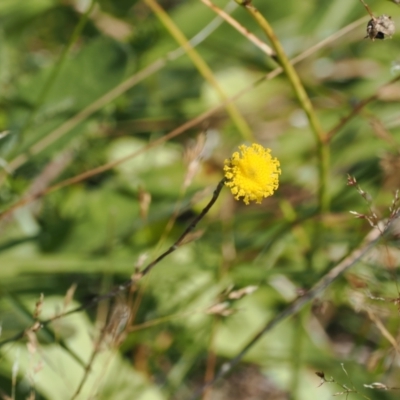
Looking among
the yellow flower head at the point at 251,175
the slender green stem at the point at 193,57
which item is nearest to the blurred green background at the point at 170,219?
the slender green stem at the point at 193,57

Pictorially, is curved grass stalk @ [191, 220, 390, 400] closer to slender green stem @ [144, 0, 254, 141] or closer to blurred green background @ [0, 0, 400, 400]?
blurred green background @ [0, 0, 400, 400]

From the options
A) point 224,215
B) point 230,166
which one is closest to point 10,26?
point 224,215

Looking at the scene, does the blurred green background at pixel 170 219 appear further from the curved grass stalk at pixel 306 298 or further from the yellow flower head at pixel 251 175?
the yellow flower head at pixel 251 175

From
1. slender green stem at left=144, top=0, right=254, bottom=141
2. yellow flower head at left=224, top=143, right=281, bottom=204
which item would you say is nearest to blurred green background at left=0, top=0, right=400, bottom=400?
slender green stem at left=144, top=0, right=254, bottom=141

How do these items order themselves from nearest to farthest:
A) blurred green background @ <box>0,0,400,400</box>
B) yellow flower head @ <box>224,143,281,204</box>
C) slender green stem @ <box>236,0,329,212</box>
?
yellow flower head @ <box>224,143,281,204</box> → slender green stem @ <box>236,0,329,212</box> → blurred green background @ <box>0,0,400,400</box>

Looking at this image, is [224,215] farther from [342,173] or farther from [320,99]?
[320,99]

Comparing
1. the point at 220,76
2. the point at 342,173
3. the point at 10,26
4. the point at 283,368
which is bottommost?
the point at 283,368
